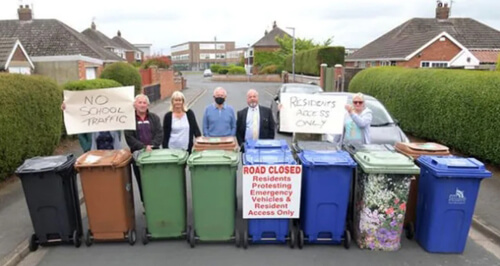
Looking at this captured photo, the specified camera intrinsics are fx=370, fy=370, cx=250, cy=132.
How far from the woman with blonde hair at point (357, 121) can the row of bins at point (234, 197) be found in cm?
84

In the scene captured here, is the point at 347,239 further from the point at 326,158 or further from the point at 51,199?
the point at 51,199

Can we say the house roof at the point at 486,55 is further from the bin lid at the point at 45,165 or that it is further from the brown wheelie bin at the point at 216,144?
the bin lid at the point at 45,165

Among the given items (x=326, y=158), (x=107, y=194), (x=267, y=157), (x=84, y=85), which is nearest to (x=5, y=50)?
(x=84, y=85)

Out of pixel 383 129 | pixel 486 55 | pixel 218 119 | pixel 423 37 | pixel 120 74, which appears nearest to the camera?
pixel 218 119

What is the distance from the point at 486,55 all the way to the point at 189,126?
88.6ft

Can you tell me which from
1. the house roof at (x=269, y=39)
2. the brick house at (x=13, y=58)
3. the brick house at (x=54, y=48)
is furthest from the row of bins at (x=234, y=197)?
the house roof at (x=269, y=39)

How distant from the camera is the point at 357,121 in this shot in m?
5.37

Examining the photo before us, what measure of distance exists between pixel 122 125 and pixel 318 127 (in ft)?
8.78

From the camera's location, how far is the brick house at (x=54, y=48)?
18781 millimetres

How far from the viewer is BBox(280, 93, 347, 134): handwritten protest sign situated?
5.22 m

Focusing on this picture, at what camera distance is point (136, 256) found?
171 inches

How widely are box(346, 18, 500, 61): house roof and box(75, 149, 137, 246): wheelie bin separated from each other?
23.7m

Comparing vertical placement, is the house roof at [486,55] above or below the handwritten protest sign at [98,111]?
above

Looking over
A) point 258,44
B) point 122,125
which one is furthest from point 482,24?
point 258,44
